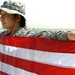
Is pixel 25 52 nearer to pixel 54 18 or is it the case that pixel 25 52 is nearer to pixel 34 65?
pixel 34 65

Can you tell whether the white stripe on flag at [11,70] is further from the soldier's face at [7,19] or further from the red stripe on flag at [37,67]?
the soldier's face at [7,19]

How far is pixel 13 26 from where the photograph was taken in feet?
3.63

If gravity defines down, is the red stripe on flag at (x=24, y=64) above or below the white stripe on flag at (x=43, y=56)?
below

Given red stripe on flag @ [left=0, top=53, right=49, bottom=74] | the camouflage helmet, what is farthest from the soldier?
red stripe on flag @ [left=0, top=53, right=49, bottom=74]

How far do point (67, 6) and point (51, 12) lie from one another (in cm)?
17

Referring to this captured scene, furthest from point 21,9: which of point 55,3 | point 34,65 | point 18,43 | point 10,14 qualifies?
point 55,3

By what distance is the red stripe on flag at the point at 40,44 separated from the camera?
0.83 meters

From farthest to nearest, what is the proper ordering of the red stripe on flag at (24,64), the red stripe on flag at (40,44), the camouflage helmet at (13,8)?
the camouflage helmet at (13,8) → the red stripe on flag at (24,64) → the red stripe on flag at (40,44)

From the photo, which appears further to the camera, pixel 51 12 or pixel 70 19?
pixel 51 12

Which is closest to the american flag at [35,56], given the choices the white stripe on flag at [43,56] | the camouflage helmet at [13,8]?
the white stripe on flag at [43,56]

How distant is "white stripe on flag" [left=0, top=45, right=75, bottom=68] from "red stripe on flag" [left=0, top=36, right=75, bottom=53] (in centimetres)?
2

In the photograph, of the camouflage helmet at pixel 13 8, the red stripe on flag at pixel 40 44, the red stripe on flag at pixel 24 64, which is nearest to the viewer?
the red stripe on flag at pixel 40 44

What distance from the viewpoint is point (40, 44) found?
37.4 inches

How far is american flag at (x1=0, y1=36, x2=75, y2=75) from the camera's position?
836mm
